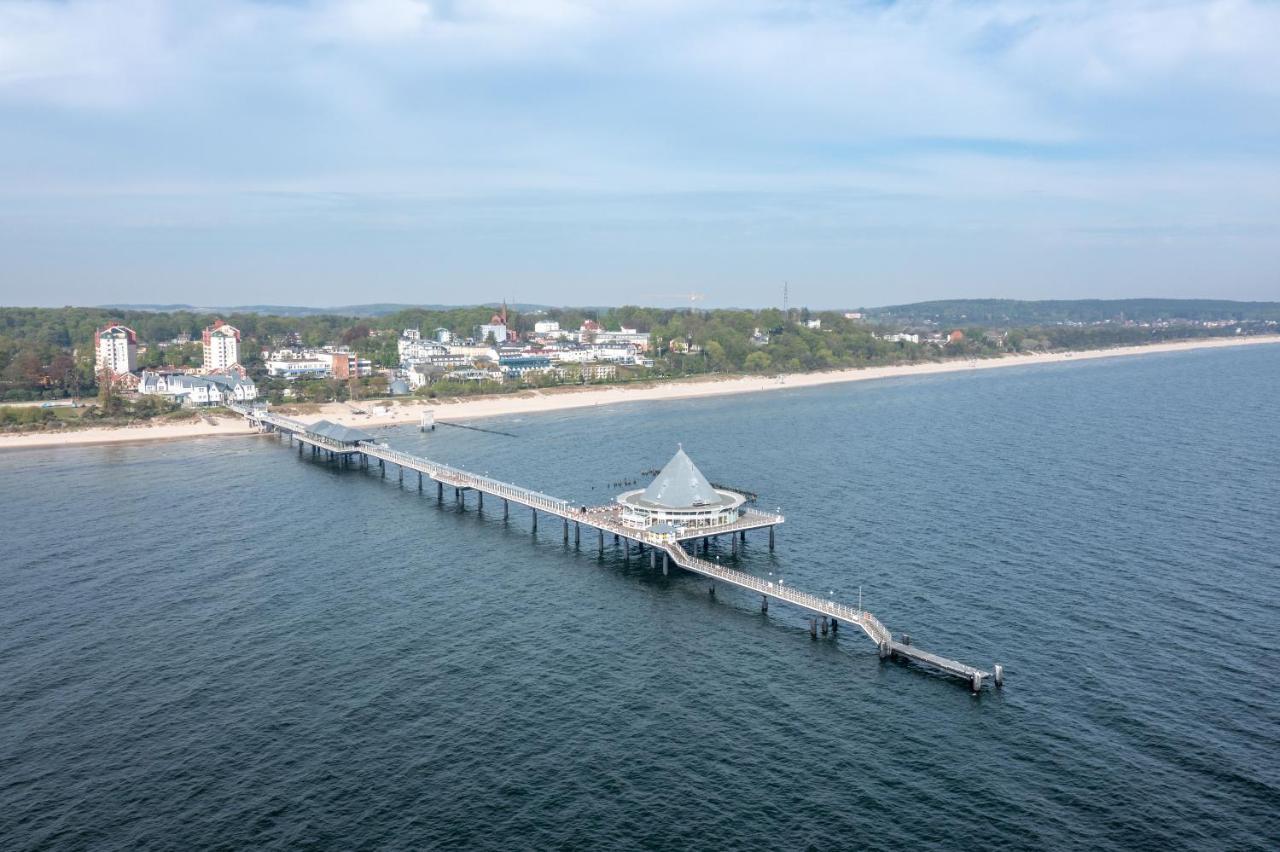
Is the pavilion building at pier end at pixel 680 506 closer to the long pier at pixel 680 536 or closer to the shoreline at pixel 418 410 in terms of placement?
the long pier at pixel 680 536

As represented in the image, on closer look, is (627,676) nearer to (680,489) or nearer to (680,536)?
(680,536)

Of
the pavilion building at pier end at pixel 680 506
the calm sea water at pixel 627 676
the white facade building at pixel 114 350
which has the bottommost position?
the calm sea water at pixel 627 676

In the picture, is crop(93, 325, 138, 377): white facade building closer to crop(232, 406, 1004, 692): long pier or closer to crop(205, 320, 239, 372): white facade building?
crop(205, 320, 239, 372): white facade building

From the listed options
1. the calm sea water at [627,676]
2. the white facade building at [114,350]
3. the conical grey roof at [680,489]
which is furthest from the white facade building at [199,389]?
the conical grey roof at [680,489]

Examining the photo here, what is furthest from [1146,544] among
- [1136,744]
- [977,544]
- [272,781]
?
[272,781]

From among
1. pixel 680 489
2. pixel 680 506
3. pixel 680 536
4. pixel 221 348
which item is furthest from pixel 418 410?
pixel 680 536

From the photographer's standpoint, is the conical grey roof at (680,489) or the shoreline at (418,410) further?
the shoreline at (418,410)

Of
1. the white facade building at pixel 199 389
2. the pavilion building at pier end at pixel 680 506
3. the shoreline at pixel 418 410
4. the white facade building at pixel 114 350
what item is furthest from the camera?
the white facade building at pixel 114 350
